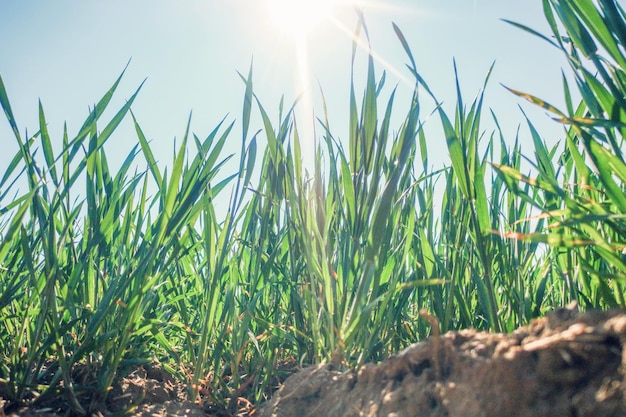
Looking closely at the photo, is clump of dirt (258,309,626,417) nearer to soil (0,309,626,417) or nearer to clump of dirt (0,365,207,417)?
soil (0,309,626,417)

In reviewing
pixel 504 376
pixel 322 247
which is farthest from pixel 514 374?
pixel 322 247

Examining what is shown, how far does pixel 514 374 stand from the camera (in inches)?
22.6

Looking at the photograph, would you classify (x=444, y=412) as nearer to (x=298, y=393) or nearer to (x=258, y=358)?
(x=298, y=393)

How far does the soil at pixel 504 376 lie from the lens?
54cm

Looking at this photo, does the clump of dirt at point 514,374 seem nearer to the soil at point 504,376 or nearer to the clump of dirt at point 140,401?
the soil at point 504,376

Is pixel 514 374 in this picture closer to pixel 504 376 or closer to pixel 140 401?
pixel 504 376

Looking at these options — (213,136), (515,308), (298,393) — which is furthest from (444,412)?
(213,136)

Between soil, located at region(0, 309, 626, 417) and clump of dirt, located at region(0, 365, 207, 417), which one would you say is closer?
soil, located at region(0, 309, 626, 417)

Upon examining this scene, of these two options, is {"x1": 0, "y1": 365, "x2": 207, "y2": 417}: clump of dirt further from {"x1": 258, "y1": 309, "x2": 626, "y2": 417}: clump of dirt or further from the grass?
{"x1": 258, "y1": 309, "x2": 626, "y2": 417}: clump of dirt

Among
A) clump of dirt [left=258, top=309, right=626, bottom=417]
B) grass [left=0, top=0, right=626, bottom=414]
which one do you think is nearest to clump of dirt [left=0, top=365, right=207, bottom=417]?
grass [left=0, top=0, right=626, bottom=414]

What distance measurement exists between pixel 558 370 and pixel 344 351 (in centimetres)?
46

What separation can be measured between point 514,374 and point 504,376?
0.04 ft

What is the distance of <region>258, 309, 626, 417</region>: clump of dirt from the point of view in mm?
539

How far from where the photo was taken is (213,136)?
1243 millimetres
